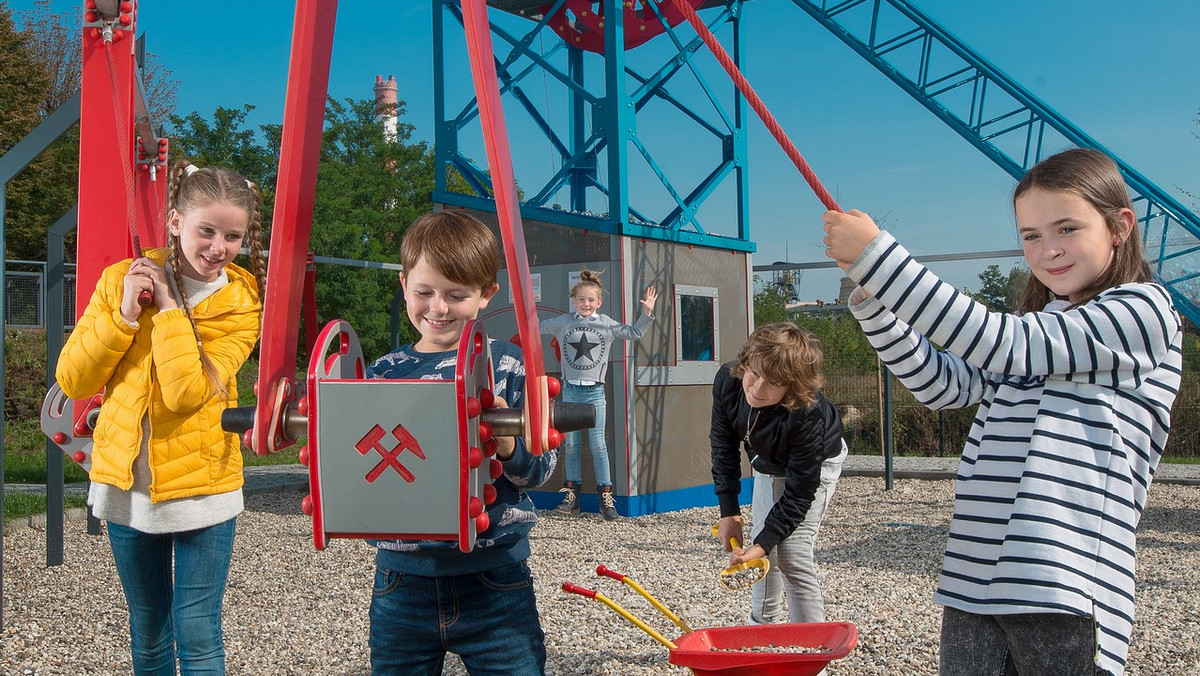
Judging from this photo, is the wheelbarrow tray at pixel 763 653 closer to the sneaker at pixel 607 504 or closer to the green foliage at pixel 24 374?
the sneaker at pixel 607 504

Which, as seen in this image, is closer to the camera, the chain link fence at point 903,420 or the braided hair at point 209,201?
the braided hair at point 209,201

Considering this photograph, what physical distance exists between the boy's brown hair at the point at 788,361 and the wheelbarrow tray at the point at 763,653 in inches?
30.3

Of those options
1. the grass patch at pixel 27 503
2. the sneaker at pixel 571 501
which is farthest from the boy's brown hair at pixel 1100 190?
the grass patch at pixel 27 503

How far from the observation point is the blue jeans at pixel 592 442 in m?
7.06

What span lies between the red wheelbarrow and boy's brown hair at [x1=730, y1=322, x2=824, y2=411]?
771mm

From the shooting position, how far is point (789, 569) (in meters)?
3.19

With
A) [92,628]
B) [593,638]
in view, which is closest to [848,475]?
[593,638]

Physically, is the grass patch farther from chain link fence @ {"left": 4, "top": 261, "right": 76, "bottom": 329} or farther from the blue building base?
chain link fence @ {"left": 4, "top": 261, "right": 76, "bottom": 329}

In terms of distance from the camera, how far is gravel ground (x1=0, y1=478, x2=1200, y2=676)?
12.2 ft

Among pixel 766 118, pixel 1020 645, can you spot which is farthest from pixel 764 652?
pixel 766 118

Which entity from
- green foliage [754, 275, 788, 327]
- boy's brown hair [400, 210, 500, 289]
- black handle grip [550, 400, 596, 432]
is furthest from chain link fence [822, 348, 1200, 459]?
black handle grip [550, 400, 596, 432]

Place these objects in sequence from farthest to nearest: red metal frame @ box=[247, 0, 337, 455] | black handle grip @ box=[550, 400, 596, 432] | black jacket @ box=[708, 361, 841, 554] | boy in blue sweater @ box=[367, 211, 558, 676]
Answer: black jacket @ box=[708, 361, 841, 554], boy in blue sweater @ box=[367, 211, 558, 676], black handle grip @ box=[550, 400, 596, 432], red metal frame @ box=[247, 0, 337, 455]

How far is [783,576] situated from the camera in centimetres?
328

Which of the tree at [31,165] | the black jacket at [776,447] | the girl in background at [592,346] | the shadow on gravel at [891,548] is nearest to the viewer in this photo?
the black jacket at [776,447]
